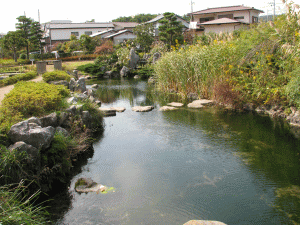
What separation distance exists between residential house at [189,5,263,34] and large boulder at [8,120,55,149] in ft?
95.1

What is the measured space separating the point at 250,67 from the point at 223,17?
28.2 m

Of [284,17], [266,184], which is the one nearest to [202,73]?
[284,17]

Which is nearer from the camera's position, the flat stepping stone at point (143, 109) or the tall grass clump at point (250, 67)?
the tall grass clump at point (250, 67)

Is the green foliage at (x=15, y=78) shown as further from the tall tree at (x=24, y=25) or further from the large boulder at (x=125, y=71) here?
Result: the tall tree at (x=24, y=25)

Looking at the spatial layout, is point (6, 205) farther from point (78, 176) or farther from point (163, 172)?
point (163, 172)

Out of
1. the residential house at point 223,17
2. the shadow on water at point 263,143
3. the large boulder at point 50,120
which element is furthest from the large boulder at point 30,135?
the residential house at point 223,17

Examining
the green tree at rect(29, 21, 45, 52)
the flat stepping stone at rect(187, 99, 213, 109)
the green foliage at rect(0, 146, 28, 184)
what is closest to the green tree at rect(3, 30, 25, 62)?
the green tree at rect(29, 21, 45, 52)

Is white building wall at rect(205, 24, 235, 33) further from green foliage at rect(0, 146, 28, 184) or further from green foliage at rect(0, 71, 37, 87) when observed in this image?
green foliage at rect(0, 146, 28, 184)

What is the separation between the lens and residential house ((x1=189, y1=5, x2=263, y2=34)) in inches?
1243

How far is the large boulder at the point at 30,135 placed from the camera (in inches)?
197

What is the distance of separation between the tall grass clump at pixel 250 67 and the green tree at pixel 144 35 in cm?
1595

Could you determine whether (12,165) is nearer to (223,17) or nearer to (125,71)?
(125,71)

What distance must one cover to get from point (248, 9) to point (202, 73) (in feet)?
86.8

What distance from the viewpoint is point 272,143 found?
285 inches
